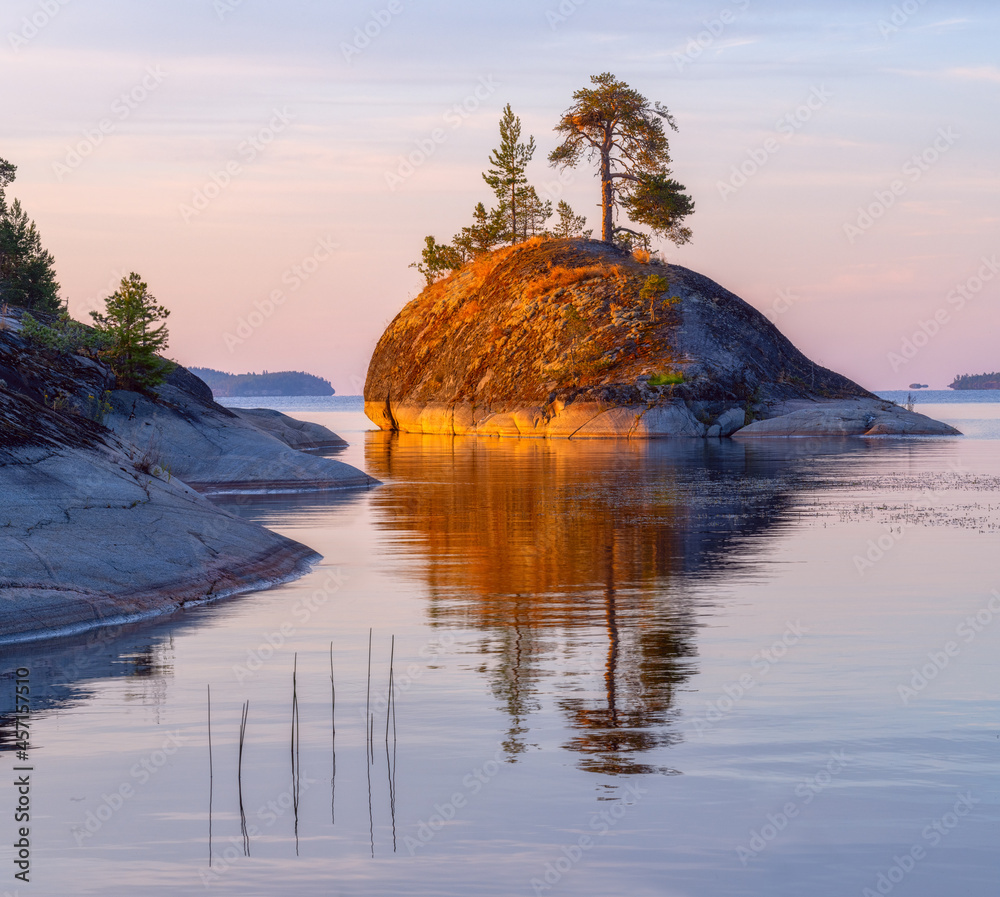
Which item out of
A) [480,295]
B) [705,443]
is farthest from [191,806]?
[480,295]

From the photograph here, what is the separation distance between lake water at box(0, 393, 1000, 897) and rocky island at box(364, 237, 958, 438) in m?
62.4

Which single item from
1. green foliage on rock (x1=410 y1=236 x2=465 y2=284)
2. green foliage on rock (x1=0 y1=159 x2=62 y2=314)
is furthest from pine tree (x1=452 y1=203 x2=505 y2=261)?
green foliage on rock (x1=0 y1=159 x2=62 y2=314)

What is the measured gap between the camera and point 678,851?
8148 millimetres

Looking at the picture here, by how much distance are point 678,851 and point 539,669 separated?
17.6 feet

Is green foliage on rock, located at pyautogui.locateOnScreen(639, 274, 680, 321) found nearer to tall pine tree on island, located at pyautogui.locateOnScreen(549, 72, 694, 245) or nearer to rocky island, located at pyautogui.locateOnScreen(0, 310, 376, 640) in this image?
tall pine tree on island, located at pyautogui.locateOnScreen(549, 72, 694, 245)

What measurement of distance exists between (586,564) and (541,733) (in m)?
11.3

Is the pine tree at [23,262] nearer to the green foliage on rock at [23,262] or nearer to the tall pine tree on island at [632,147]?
the green foliage on rock at [23,262]

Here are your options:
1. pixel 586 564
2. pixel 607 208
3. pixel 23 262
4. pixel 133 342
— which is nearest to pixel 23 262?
pixel 23 262

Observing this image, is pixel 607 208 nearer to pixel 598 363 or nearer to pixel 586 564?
pixel 598 363

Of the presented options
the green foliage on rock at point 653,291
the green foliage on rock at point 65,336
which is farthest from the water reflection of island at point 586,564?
the green foliage on rock at point 653,291

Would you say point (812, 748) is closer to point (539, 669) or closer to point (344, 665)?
point (539, 669)

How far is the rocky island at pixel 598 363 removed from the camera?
85750 mm

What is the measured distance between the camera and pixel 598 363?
95.4m

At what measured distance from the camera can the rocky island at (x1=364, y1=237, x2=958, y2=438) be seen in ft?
281
